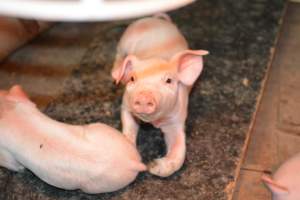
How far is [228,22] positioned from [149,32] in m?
0.67

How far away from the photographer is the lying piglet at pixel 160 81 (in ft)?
4.48

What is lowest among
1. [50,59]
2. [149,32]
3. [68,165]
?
[50,59]

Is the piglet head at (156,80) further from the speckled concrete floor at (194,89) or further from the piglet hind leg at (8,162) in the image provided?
the piglet hind leg at (8,162)

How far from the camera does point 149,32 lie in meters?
1.72

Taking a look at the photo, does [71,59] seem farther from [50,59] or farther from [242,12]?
[242,12]

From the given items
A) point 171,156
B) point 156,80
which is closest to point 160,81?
point 156,80

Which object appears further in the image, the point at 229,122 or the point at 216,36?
the point at 216,36

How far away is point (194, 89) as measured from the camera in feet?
6.04

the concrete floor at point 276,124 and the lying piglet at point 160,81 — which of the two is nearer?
the lying piglet at point 160,81

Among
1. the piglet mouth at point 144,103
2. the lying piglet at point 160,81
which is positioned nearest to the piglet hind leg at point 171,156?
the lying piglet at point 160,81

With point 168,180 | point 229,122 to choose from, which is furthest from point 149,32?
point 168,180

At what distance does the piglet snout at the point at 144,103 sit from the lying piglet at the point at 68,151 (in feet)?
0.46

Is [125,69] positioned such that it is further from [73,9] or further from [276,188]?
[73,9]

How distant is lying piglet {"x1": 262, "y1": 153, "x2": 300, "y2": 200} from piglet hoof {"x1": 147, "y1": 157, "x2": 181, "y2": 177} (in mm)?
289
